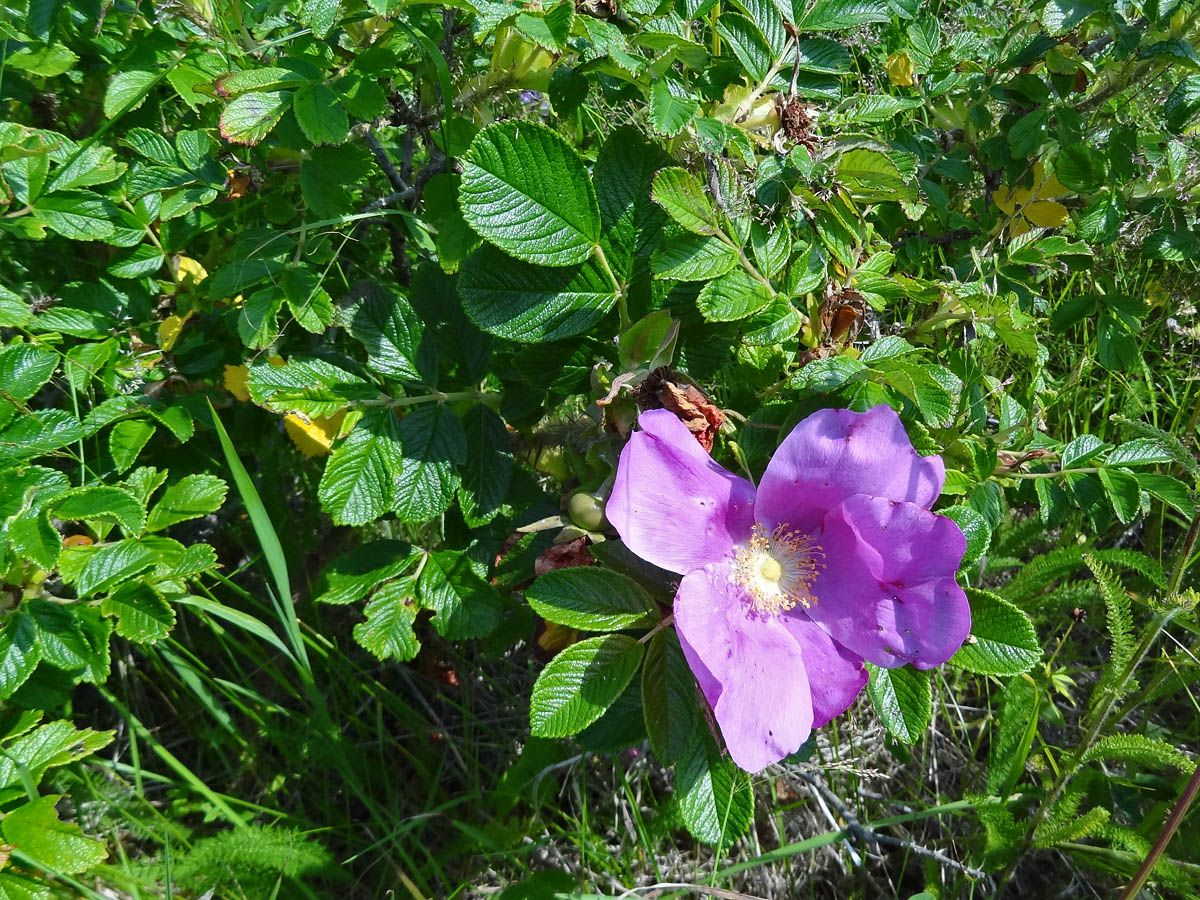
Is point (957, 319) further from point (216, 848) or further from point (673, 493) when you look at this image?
point (216, 848)

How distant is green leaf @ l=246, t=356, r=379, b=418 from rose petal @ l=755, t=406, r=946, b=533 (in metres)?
0.64

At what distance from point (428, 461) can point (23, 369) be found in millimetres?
647

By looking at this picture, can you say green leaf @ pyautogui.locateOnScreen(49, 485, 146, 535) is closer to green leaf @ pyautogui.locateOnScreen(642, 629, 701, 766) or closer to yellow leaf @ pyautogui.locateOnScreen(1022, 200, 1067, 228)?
green leaf @ pyautogui.locateOnScreen(642, 629, 701, 766)

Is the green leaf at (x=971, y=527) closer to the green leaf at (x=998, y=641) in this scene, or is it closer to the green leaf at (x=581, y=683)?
the green leaf at (x=998, y=641)

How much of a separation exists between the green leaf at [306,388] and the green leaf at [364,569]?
26cm

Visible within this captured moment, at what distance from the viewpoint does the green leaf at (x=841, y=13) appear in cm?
125

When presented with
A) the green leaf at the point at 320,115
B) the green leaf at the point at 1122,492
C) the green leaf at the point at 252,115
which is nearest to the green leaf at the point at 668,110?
the green leaf at the point at 320,115

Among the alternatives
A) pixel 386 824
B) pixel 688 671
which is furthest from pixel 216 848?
pixel 688 671

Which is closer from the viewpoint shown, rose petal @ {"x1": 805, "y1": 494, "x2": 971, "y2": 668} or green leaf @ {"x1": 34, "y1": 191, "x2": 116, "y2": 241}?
rose petal @ {"x1": 805, "y1": 494, "x2": 971, "y2": 668}

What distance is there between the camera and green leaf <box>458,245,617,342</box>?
1.17 meters

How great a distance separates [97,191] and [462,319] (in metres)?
0.73

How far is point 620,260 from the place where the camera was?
119cm

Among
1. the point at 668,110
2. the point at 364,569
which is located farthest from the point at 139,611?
the point at 668,110

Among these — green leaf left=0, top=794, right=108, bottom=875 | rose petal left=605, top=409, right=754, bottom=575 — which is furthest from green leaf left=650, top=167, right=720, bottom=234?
green leaf left=0, top=794, right=108, bottom=875
